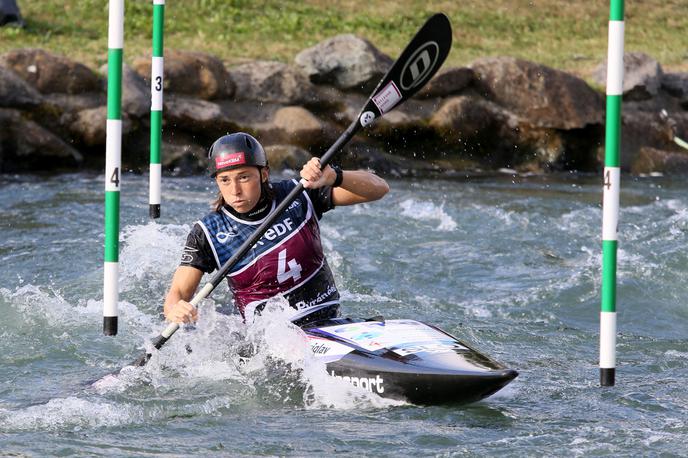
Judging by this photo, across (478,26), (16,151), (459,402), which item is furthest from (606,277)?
(478,26)

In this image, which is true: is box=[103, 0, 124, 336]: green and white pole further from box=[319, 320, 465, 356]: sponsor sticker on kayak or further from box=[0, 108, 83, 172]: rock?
box=[0, 108, 83, 172]: rock

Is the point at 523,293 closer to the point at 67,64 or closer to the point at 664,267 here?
the point at 664,267

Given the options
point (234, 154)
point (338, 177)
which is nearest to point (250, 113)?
point (338, 177)

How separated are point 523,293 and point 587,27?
43.5 ft

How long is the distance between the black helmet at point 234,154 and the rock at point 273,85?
31.3ft

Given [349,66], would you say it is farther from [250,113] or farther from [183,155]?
[183,155]

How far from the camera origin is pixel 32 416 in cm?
514

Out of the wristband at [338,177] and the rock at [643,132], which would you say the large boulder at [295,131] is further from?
the wristband at [338,177]

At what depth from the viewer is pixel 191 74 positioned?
14.7m

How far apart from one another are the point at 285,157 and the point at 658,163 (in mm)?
5063

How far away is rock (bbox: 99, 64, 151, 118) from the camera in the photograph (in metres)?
13.9

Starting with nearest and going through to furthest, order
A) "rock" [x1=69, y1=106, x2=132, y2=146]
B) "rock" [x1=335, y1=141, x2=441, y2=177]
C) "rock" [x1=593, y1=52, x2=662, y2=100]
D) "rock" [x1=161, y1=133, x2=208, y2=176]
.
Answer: "rock" [x1=69, y1=106, x2=132, y2=146]
"rock" [x1=161, y1=133, x2=208, y2=176]
"rock" [x1=335, y1=141, x2=441, y2=177]
"rock" [x1=593, y1=52, x2=662, y2=100]

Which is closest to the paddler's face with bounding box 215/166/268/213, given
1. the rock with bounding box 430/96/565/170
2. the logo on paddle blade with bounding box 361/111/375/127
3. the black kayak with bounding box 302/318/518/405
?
the logo on paddle blade with bounding box 361/111/375/127

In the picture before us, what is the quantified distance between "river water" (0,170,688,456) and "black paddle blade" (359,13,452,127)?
119cm
